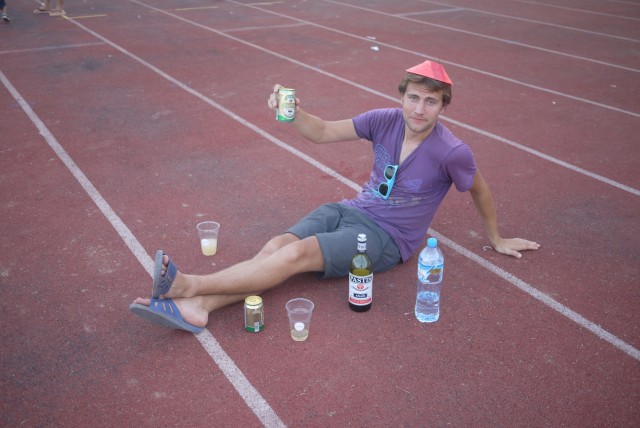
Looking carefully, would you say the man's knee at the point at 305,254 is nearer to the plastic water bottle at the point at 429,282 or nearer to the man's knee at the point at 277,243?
the man's knee at the point at 277,243

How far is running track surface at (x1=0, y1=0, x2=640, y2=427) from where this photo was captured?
360cm

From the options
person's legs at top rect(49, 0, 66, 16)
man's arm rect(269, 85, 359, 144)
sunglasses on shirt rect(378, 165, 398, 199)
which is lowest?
person's legs at top rect(49, 0, 66, 16)

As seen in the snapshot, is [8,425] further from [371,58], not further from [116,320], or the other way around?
[371,58]

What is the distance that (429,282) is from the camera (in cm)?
434

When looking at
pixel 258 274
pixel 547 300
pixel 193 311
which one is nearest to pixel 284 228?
pixel 258 274

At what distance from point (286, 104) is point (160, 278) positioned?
4.93ft

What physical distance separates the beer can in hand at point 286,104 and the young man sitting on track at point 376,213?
74mm

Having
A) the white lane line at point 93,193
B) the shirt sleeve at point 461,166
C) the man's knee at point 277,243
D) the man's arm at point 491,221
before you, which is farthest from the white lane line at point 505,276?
the white lane line at point 93,193

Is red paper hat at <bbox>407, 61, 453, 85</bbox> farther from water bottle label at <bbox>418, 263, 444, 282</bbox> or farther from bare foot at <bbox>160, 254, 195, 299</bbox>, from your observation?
bare foot at <bbox>160, 254, 195, 299</bbox>

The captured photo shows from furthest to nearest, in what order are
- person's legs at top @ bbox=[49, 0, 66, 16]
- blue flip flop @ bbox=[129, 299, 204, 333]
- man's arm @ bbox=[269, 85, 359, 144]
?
person's legs at top @ bbox=[49, 0, 66, 16] < man's arm @ bbox=[269, 85, 359, 144] < blue flip flop @ bbox=[129, 299, 204, 333]

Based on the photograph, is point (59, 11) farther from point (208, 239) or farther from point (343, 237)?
point (343, 237)

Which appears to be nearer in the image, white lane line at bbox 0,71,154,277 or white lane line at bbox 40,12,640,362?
white lane line at bbox 40,12,640,362

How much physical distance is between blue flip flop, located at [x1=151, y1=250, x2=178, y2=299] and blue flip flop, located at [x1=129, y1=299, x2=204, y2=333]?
0.08 metres

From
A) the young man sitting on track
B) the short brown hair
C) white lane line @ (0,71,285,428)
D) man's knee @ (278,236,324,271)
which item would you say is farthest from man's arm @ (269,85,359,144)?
white lane line @ (0,71,285,428)
